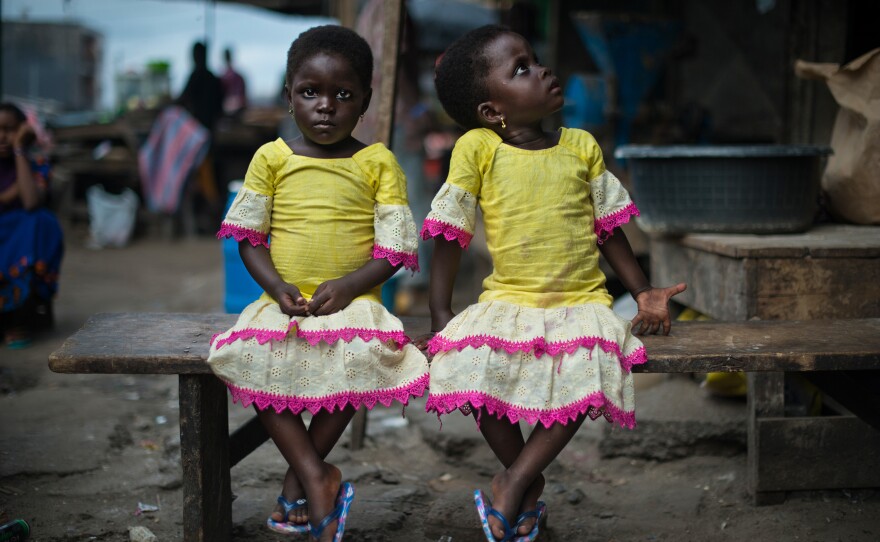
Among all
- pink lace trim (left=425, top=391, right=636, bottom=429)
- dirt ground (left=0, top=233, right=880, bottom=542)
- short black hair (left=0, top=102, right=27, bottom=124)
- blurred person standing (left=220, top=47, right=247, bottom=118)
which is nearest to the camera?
pink lace trim (left=425, top=391, right=636, bottom=429)

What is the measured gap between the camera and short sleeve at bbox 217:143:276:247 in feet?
7.61

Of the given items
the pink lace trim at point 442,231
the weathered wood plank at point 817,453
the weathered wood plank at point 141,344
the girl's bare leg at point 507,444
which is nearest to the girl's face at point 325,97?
the pink lace trim at point 442,231

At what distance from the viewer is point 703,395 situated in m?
3.52

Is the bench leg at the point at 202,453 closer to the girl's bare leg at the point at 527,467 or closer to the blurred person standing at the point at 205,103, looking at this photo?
the girl's bare leg at the point at 527,467

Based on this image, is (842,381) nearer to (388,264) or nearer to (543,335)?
(543,335)

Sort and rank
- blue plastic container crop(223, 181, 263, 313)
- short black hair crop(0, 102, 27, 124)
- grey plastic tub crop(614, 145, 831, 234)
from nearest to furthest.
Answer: grey plastic tub crop(614, 145, 831, 234), blue plastic container crop(223, 181, 263, 313), short black hair crop(0, 102, 27, 124)

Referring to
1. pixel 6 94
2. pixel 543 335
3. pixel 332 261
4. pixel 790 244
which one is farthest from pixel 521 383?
pixel 6 94

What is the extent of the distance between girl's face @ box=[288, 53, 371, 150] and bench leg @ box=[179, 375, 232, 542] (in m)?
0.76

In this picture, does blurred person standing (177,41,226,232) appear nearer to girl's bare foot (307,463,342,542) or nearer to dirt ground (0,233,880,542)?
dirt ground (0,233,880,542)

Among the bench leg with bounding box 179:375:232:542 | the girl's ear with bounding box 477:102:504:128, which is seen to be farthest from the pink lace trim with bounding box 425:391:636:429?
the girl's ear with bounding box 477:102:504:128

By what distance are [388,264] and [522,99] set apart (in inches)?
23.3

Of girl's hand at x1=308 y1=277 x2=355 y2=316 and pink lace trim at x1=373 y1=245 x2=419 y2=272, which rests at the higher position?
pink lace trim at x1=373 y1=245 x2=419 y2=272

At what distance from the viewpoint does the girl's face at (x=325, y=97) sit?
2.32 meters

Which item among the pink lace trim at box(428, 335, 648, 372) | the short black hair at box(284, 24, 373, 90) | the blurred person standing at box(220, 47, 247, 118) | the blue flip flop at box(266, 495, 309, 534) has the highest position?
the blurred person standing at box(220, 47, 247, 118)
